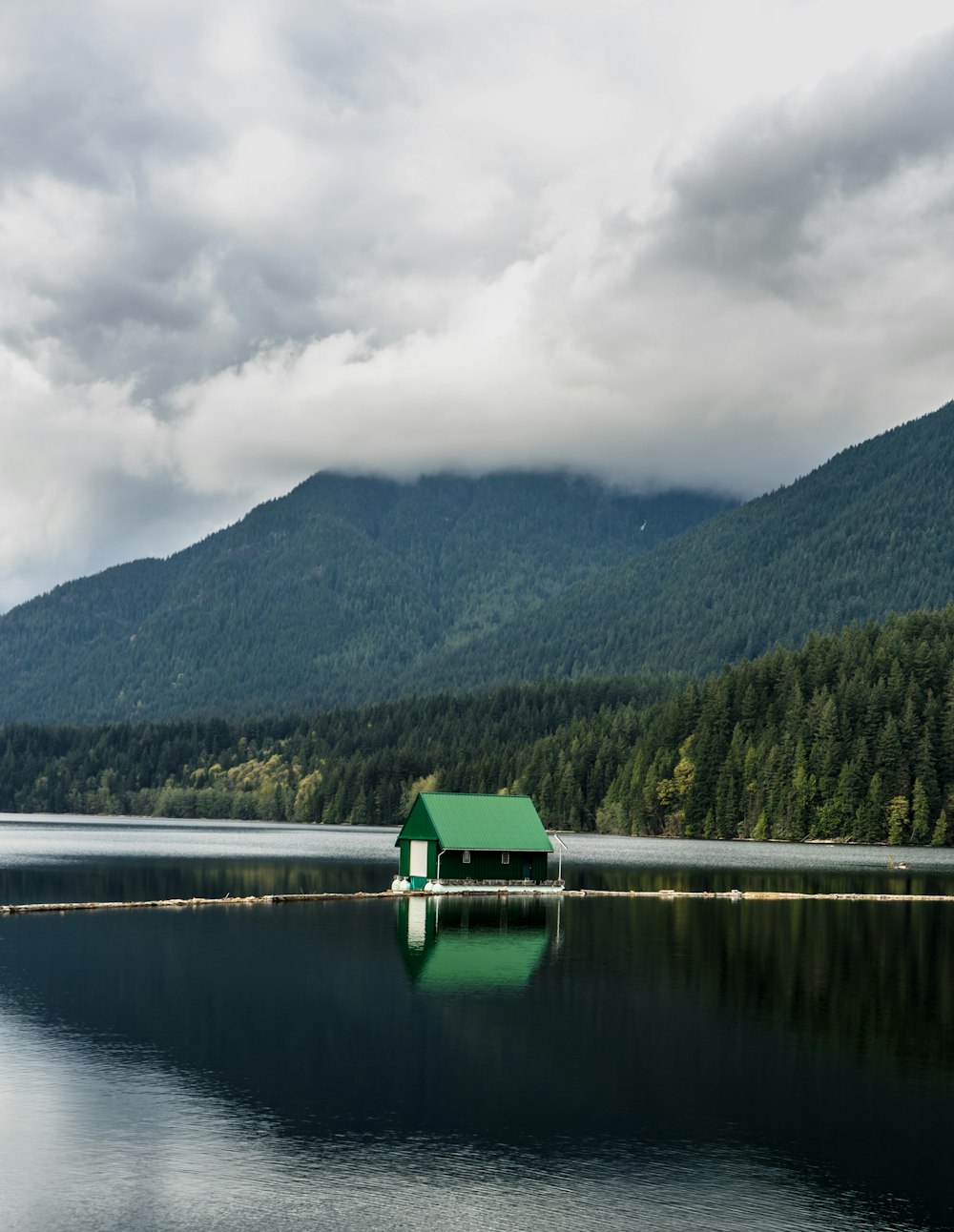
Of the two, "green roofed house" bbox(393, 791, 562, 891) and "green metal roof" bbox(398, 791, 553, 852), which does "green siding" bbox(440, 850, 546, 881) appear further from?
"green metal roof" bbox(398, 791, 553, 852)

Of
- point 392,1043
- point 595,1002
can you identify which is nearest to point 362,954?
point 595,1002

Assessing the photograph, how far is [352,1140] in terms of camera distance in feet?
97.5

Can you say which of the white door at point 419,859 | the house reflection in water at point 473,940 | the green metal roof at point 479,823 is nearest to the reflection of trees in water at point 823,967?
the house reflection in water at point 473,940

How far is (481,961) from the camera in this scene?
191 ft

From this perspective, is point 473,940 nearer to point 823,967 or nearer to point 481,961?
point 481,961

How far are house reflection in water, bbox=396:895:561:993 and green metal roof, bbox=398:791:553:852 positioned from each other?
543cm

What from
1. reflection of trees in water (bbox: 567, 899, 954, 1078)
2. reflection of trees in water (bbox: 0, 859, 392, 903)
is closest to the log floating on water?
reflection of trees in water (bbox: 0, 859, 392, 903)

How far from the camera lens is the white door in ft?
318

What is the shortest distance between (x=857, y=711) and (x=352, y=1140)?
6630 inches

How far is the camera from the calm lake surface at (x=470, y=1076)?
26.4 meters

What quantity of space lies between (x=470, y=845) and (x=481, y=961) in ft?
125

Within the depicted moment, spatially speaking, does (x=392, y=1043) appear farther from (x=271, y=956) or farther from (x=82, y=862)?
(x=82, y=862)

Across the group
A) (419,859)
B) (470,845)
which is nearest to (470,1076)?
(470,845)

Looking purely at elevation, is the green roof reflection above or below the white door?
below
